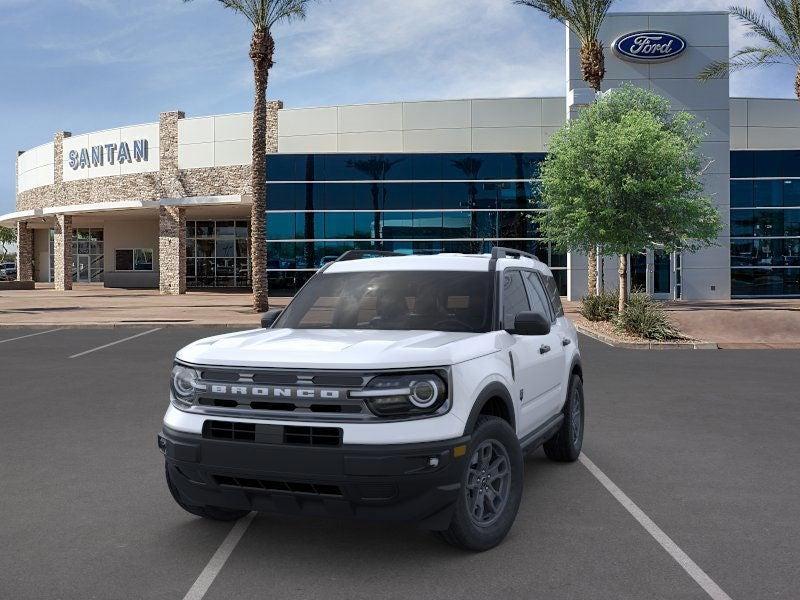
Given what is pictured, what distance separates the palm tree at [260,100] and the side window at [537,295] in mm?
19960

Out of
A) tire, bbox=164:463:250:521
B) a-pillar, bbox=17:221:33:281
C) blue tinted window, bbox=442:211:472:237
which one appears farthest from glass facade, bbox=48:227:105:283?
tire, bbox=164:463:250:521

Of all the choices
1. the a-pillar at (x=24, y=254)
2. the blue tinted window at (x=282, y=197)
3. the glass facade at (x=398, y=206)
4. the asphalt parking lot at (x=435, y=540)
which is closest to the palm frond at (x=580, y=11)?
the glass facade at (x=398, y=206)

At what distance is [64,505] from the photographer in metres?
5.57

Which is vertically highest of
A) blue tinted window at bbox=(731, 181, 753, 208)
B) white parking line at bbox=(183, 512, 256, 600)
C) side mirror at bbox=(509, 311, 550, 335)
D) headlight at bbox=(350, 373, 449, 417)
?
blue tinted window at bbox=(731, 181, 753, 208)

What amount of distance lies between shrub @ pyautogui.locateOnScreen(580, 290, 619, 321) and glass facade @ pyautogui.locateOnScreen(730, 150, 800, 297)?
15373 mm

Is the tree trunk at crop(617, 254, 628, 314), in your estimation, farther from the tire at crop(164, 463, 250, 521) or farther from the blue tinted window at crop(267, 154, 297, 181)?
the blue tinted window at crop(267, 154, 297, 181)

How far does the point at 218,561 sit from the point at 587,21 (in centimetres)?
2656

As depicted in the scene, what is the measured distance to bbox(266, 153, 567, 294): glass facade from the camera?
1421 inches

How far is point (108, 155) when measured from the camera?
45906 mm

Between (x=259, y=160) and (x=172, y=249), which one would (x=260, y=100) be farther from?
(x=172, y=249)

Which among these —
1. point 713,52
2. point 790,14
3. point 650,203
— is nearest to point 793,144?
point 713,52

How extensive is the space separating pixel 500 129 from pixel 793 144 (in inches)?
564

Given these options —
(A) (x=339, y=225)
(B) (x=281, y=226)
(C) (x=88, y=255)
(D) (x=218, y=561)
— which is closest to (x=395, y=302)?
(D) (x=218, y=561)

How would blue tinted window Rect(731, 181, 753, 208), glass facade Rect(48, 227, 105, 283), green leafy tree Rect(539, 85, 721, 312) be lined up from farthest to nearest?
glass facade Rect(48, 227, 105, 283) < blue tinted window Rect(731, 181, 753, 208) < green leafy tree Rect(539, 85, 721, 312)
